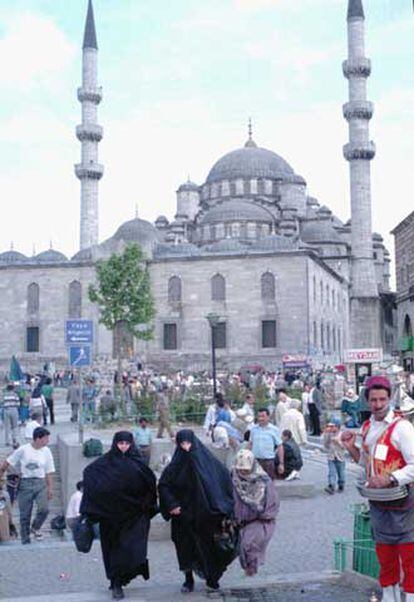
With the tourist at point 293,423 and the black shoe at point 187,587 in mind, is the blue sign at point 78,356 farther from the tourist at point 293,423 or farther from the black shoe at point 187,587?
the black shoe at point 187,587

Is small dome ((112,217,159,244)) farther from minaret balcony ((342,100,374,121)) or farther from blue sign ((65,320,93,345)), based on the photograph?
blue sign ((65,320,93,345))

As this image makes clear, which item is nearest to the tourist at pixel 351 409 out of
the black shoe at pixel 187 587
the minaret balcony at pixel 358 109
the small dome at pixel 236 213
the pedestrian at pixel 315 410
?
the pedestrian at pixel 315 410

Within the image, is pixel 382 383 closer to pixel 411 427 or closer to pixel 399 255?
pixel 411 427

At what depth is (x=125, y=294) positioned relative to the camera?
115 feet

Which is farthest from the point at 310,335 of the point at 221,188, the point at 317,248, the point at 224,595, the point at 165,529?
the point at 224,595

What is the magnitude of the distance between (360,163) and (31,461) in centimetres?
3611

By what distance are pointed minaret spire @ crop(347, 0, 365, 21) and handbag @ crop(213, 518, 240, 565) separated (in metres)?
39.5

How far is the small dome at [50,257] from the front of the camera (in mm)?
41862

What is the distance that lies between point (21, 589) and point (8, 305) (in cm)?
3663

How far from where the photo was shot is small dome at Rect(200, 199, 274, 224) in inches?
1914

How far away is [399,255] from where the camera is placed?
37312mm

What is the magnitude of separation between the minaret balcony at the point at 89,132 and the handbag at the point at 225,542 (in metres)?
40.1

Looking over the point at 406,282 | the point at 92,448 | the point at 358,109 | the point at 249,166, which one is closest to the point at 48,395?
the point at 92,448

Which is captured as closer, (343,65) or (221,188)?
(343,65)
